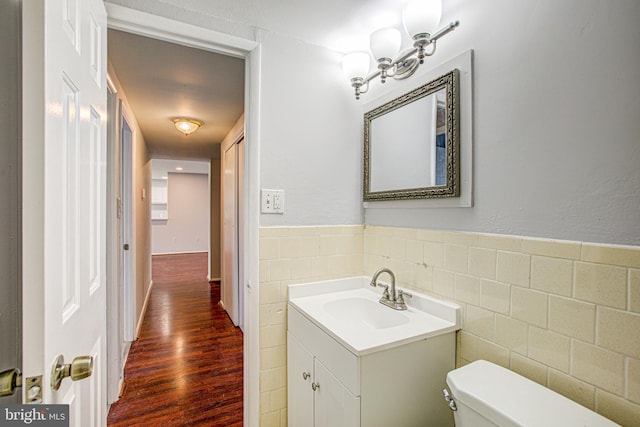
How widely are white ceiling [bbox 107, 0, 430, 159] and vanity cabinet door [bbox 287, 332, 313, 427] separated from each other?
5.03 feet

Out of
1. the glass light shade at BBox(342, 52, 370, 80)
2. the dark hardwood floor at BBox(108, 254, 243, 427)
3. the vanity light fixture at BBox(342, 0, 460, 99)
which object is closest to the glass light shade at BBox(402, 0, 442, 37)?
the vanity light fixture at BBox(342, 0, 460, 99)

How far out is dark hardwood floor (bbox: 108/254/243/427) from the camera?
1836 millimetres

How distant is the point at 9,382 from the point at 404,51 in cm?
170

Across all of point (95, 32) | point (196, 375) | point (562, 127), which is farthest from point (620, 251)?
point (196, 375)

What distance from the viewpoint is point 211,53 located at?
1.80 m

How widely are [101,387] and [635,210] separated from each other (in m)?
1.69

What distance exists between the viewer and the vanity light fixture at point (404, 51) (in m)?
1.13

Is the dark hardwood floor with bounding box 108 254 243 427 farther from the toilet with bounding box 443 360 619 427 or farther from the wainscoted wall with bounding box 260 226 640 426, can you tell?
the toilet with bounding box 443 360 619 427

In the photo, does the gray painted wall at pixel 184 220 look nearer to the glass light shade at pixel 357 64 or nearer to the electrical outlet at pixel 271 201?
the electrical outlet at pixel 271 201

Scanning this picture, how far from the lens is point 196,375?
7.40 feet

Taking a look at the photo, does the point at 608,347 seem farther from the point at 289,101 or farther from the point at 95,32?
the point at 95,32

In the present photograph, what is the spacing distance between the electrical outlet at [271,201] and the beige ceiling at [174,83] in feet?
3.26

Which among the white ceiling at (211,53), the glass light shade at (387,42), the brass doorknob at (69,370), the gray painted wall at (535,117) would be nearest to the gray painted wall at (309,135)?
the gray painted wall at (535,117)

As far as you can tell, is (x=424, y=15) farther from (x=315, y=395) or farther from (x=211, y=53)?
(x=315, y=395)
